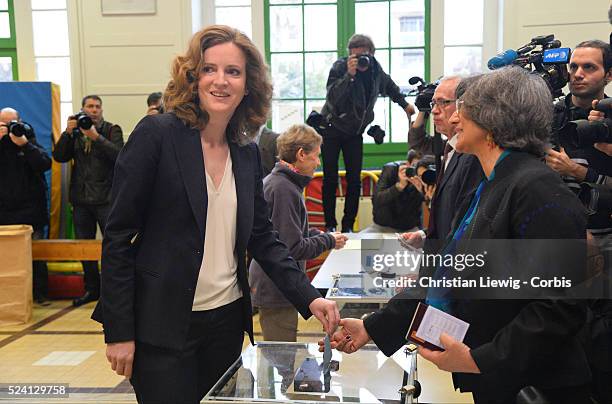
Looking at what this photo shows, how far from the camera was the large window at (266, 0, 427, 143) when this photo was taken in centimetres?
640

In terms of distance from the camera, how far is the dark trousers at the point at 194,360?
1.47 metres

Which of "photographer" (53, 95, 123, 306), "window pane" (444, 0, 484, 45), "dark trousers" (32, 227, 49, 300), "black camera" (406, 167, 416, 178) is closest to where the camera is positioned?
"black camera" (406, 167, 416, 178)

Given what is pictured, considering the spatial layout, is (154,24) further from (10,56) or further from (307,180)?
(307,180)

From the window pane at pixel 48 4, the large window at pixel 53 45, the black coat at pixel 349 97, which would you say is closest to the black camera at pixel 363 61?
the black coat at pixel 349 97

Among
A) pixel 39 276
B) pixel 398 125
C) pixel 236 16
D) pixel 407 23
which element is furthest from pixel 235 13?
pixel 39 276

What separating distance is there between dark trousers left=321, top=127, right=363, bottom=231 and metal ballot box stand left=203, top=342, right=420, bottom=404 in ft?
10.2

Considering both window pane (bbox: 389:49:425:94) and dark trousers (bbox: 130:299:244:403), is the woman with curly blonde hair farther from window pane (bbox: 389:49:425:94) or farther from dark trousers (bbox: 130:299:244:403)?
window pane (bbox: 389:49:425:94)

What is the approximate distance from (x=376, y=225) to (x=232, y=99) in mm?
3419

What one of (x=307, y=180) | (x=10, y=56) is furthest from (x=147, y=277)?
(x=10, y=56)

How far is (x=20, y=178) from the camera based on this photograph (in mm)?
5195

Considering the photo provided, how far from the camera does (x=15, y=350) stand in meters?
3.97

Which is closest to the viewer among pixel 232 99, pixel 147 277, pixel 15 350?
pixel 147 277

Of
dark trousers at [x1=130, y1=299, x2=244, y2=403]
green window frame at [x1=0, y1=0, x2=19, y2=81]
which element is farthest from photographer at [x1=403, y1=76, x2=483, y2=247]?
green window frame at [x1=0, y1=0, x2=19, y2=81]

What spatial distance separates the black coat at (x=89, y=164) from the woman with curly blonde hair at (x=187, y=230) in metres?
3.90
